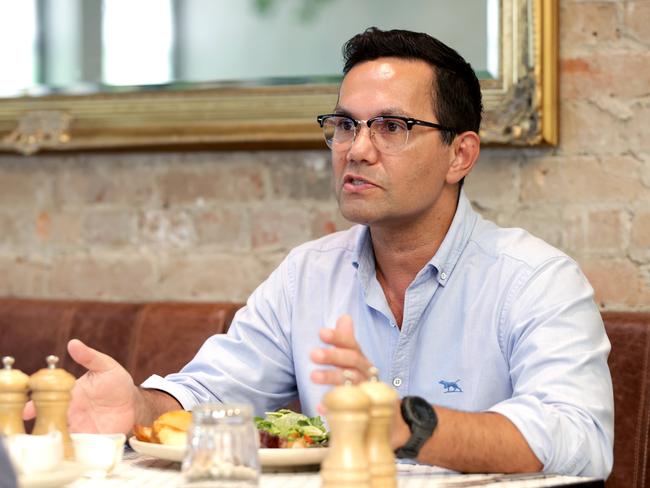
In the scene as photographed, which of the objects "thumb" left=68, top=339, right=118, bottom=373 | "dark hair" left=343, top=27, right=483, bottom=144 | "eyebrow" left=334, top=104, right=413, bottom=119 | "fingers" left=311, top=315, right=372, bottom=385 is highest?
"dark hair" left=343, top=27, right=483, bottom=144

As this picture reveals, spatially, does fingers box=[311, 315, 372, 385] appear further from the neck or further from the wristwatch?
the neck

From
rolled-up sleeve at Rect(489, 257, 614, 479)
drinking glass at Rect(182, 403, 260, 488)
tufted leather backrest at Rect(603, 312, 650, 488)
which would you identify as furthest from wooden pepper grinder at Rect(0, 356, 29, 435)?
tufted leather backrest at Rect(603, 312, 650, 488)

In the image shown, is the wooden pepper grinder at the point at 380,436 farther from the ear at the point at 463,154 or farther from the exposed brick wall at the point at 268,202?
the exposed brick wall at the point at 268,202

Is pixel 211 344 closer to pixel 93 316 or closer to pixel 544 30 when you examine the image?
pixel 93 316

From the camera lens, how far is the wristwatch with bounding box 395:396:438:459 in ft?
4.42

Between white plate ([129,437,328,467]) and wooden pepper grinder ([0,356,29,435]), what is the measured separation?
7.0 inches

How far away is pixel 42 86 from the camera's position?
2658 mm

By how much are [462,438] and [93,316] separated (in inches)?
49.1

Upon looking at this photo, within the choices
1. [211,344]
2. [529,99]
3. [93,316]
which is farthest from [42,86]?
[529,99]

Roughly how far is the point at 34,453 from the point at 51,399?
0.16 metres

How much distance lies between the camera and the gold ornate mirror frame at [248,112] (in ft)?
7.50

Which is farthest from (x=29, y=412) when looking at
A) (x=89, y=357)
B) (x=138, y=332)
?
(x=138, y=332)

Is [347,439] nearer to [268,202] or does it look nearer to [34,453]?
[34,453]

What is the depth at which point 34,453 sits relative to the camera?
3.90 ft
